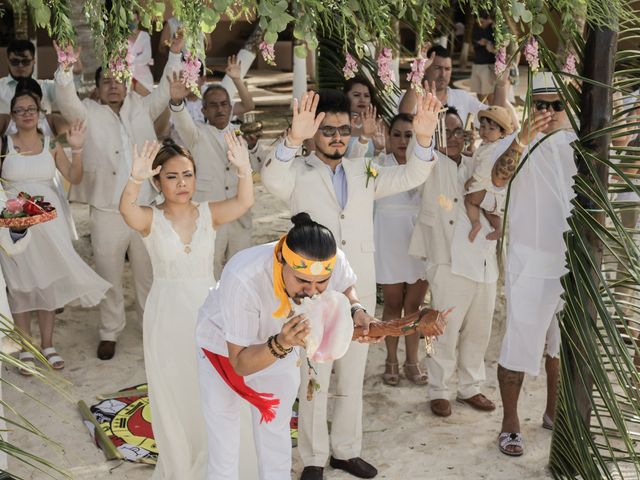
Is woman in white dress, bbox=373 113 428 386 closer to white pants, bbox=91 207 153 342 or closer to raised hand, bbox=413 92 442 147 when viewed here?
raised hand, bbox=413 92 442 147

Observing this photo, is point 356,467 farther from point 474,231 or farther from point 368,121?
point 368,121

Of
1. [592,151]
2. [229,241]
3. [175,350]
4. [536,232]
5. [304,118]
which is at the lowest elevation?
[175,350]

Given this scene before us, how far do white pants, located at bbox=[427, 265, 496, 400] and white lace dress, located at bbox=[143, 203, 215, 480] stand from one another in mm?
1592

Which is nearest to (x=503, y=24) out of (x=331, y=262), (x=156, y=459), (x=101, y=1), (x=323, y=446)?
(x=331, y=262)

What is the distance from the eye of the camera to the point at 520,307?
16.7ft

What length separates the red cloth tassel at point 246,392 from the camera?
3907 millimetres

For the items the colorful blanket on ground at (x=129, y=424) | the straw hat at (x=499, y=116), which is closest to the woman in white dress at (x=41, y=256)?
the colorful blanket on ground at (x=129, y=424)

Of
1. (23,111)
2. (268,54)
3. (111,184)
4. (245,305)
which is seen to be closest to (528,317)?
(245,305)

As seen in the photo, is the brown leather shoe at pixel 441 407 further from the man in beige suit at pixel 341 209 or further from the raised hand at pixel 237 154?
the raised hand at pixel 237 154

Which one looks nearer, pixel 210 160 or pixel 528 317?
pixel 528 317

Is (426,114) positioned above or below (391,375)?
above

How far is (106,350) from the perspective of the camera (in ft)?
21.1

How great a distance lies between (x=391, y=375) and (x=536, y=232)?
1584mm

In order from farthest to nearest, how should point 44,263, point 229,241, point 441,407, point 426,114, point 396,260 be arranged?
point 229,241, point 44,263, point 396,260, point 441,407, point 426,114
